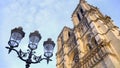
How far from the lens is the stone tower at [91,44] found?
16.9 metres

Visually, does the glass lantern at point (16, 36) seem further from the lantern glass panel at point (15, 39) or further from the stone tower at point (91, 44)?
the stone tower at point (91, 44)

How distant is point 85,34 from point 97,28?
3417mm

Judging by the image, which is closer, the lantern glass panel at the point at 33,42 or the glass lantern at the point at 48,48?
the lantern glass panel at the point at 33,42

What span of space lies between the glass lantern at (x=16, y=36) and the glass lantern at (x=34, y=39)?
1.09 ft

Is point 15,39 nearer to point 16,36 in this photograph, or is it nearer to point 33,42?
point 16,36

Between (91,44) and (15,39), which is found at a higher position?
(91,44)

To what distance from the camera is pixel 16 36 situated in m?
6.65

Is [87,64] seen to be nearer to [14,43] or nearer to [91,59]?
[91,59]

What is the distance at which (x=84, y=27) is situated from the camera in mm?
25562

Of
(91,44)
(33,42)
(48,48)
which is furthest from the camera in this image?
(91,44)

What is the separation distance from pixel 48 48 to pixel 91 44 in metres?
14.8

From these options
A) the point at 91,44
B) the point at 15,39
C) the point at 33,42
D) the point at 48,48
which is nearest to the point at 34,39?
the point at 33,42

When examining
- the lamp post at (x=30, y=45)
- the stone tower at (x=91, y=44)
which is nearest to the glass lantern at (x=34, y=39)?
the lamp post at (x=30, y=45)

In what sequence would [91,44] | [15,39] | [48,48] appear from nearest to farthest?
[15,39] < [48,48] < [91,44]
